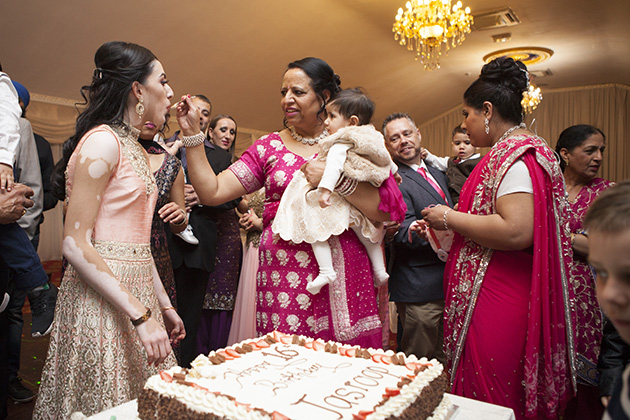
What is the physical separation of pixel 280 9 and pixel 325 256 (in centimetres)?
565

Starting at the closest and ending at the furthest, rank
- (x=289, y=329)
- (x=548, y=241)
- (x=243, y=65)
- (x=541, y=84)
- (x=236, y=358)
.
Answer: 1. (x=236, y=358)
2. (x=548, y=241)
3. (x=289, y=329)
4. (x=243, y=65)
5. (x=541, y=84)

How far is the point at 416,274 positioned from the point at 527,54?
8.13 meters

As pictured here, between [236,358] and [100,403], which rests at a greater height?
[236,358]

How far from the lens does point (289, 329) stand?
1.68 m

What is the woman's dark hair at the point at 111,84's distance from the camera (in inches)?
53.7

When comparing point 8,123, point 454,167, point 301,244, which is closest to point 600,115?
point 454,167

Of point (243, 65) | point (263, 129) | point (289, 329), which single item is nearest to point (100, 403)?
point (289, 329)

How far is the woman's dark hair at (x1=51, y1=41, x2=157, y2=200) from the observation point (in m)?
1.37

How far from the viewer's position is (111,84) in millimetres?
1374

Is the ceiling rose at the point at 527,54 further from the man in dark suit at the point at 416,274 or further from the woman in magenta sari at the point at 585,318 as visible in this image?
the man in dark suit at the point at 416,274

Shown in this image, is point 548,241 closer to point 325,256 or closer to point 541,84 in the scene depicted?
point 325,256

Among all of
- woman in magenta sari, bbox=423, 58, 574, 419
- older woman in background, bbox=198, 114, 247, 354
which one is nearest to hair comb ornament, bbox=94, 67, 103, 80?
woman in magenta sari, bbox=423, 58, 574, 419

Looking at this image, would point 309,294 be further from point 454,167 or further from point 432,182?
point 454,167

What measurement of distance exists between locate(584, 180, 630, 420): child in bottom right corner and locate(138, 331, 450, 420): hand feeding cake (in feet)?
1.46
